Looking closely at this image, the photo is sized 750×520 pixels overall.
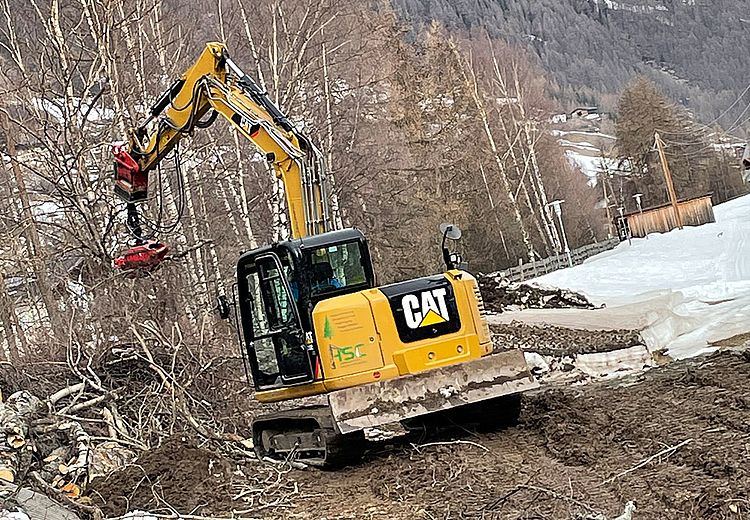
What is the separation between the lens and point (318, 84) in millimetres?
22141

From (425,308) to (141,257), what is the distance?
340 centimetres

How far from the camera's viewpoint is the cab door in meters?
8.40

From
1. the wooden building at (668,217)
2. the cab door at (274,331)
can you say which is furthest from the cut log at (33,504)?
the wooden building at (668,217)

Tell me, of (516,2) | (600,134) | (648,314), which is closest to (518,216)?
(648,314)

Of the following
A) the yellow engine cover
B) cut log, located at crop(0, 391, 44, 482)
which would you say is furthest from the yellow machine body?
cut log, located at crop(0, 391, 44, 482)

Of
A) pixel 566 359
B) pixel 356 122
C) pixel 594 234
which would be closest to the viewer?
pixel 566 359

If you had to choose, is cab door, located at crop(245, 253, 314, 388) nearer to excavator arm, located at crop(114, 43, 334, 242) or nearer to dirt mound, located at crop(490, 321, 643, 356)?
excavator arm, located at crop(114, 43, 334, 242)

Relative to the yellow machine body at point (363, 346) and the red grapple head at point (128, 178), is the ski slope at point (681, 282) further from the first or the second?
the red grapple head at point (128, 178)

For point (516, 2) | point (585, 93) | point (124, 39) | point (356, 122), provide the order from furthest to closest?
point (516, 2), point (585, 93), point (356, 122), point (124, 39)

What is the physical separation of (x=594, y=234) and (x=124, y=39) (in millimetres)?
43688

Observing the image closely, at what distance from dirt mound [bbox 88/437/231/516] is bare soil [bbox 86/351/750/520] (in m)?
0.02

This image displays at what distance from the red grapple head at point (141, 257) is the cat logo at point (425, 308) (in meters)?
3.18

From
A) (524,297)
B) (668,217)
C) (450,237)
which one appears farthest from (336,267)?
(668,217)

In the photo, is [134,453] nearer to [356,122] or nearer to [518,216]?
[356,122]
